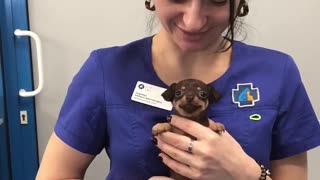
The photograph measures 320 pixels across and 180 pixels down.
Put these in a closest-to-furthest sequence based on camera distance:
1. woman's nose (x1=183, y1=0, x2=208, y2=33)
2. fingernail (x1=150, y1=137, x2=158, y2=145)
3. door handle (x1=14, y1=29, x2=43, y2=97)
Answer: woman's nose (x1=183, y1=0, x2=208, y2=33) → fingernail (x1=150, y1=137, x2=158, y2=145) → door handle (x1=14, y1=29, x2=43, y2=97)

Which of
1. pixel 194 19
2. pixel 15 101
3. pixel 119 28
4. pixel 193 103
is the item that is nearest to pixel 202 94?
pixel 193 103

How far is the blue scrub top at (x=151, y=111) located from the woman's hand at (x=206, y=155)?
61 millimetres

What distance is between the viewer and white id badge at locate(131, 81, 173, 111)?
0.88 m

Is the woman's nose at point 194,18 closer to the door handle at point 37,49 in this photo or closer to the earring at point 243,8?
the earring at point 243,8

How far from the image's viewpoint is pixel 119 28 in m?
1.57

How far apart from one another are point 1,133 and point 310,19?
1190 mm

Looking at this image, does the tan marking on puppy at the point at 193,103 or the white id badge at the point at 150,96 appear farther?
the white id badge at the point at 150,96

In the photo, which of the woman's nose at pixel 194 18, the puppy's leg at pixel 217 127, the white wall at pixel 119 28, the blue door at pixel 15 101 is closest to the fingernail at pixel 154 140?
the puppy's leg at pixel 217 127

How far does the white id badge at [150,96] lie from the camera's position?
2.87 feet

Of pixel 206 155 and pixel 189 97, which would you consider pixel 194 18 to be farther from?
pixel 206 155

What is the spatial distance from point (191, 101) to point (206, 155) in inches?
4.0

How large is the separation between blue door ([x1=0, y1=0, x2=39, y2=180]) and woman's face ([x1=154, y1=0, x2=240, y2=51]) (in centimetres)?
92

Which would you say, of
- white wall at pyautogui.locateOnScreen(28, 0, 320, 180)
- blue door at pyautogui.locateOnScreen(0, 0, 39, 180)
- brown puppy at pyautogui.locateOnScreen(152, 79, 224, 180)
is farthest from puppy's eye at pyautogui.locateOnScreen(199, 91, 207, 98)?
blue door at pyautogui.locateOnScreen(0, 0, 39, 180)

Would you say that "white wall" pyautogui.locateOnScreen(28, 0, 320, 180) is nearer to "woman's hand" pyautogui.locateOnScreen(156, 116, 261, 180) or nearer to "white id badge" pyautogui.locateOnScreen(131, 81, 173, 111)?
"white id badge" pyautogui.locateOnScreen(131, 81, 173, 111)
